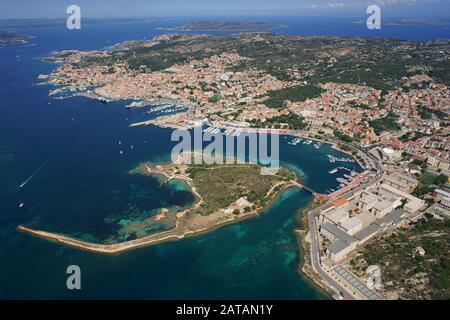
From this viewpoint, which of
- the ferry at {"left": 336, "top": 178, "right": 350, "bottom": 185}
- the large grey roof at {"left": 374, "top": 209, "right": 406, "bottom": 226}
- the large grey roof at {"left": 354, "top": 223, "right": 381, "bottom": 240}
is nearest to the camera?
the large grey roof at {"left": 354, "top": 223, "right": 381, "bottom": 240}

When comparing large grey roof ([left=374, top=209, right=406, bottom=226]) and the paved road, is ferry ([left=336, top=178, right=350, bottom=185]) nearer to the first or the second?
the paved road

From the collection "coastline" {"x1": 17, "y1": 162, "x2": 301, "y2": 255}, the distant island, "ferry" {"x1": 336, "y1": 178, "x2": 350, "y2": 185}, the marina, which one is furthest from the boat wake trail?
the distant island

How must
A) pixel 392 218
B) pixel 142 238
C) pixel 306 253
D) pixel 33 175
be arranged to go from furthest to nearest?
pixel 33 175 → pixel 392 218 → pixel 142 238 → pixel 306 253

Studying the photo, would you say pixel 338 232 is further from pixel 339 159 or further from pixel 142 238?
pixel 339 159

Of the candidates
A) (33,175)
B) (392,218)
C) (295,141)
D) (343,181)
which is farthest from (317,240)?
(33,175)

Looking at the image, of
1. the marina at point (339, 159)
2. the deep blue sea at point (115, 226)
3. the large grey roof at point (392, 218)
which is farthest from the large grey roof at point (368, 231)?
the marina at point (339, 159)

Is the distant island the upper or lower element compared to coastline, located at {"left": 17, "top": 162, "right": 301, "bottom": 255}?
upper

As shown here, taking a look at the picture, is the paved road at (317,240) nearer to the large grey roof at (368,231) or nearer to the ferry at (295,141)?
the large grey roof at (368,231)

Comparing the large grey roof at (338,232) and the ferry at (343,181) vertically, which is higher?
the ferry at (343,181)
